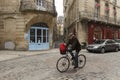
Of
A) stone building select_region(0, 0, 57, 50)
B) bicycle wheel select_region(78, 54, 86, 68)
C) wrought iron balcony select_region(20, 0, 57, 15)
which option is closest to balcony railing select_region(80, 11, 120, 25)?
wrought iron balcony select_region(20, 0, 57, 15)

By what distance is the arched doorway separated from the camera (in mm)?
20922

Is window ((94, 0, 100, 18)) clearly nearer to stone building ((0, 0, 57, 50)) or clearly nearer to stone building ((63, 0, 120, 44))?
stone building ((63, 0, 120, 44))

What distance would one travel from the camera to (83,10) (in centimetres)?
2539

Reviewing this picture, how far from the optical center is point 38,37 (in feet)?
70.7

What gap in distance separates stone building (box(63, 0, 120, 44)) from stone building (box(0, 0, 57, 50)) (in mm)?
5631

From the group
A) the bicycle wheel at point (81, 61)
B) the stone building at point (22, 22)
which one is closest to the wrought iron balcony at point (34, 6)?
the stone building at point (22, 22)

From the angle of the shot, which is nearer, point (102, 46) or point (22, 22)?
point (102, 46)

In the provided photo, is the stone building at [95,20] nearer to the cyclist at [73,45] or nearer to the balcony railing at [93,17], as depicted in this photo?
the balcony railing at [93,17]

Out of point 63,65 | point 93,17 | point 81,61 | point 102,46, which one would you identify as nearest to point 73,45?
point 63,65

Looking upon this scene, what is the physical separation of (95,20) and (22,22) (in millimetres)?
10201

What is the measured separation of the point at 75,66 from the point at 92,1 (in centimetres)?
1966

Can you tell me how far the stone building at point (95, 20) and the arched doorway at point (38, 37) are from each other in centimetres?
492

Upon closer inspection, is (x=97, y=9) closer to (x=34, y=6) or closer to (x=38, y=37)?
(x=38, y=37)

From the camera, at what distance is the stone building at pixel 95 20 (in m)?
25.4
